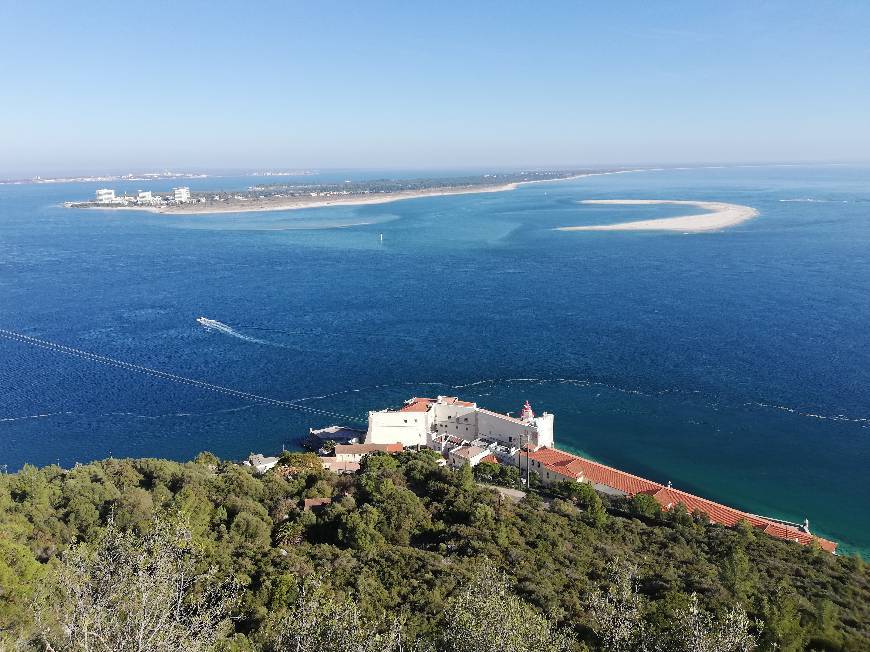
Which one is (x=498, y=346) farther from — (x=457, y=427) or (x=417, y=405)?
(x=417, y=405)

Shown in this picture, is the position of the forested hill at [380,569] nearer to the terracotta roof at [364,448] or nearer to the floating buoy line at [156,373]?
the terracotta roof at [364,448]

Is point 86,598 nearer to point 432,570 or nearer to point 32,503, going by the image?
point 432,570

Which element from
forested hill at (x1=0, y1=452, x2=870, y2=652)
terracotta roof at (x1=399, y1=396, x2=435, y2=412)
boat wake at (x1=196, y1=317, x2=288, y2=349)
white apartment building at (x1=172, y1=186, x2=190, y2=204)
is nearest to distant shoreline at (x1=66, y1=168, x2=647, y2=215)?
white apartment building at (x1=172, y1=186, x2=190, y2=204)

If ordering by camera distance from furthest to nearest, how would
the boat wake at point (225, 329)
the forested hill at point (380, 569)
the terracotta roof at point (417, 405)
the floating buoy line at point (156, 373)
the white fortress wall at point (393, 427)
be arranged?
the boat wake at point (225, 329) → the floating buoy line at point (156, 373) → the terracotta roof at point (417, 405) → the white fortress wall at point (393, 427) → the forested hill at point (380, 569)

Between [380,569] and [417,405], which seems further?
[417,405]

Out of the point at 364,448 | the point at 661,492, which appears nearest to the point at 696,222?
the point at 661,492

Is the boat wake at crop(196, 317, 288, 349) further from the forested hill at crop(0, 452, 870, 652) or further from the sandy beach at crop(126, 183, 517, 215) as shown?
the sandy beach at crop(126, 183, 517, 215)

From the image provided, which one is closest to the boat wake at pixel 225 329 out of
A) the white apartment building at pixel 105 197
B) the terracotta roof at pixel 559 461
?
the terracotta roof at pixel 559 461
